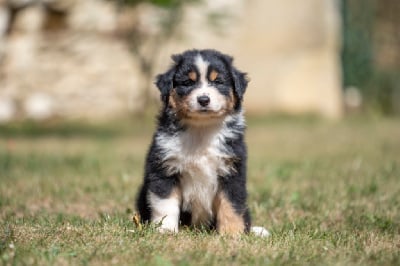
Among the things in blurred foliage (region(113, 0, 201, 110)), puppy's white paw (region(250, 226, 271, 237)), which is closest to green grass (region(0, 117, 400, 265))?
puppy's white paw (region(250, 226, 271, 237))

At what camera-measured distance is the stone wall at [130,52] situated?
16812 millimetres

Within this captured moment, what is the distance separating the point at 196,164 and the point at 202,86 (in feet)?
1.81

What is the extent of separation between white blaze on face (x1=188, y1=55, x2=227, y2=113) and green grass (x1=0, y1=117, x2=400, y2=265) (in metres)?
0.89

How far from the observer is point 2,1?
1636 centimetres

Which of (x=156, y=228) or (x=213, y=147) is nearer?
(x=156, y=228)

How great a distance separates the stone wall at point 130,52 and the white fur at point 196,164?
11507 millimetres

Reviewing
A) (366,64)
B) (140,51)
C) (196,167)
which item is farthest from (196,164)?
(366,64)

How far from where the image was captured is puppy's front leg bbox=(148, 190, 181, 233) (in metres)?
5.10

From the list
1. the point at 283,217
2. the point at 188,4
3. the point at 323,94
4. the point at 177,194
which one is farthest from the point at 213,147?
the point at 323,94

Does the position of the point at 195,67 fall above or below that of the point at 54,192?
above

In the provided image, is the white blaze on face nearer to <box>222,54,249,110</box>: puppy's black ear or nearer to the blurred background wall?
<box>222,54,249,110</box>: puppy's black ear

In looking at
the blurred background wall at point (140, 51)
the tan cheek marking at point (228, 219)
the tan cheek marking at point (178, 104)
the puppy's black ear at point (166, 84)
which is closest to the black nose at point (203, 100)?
the tan cheek marking at point (178, 104)

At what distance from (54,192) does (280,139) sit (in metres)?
6.58

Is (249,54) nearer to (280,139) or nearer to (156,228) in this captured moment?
(280,139)
